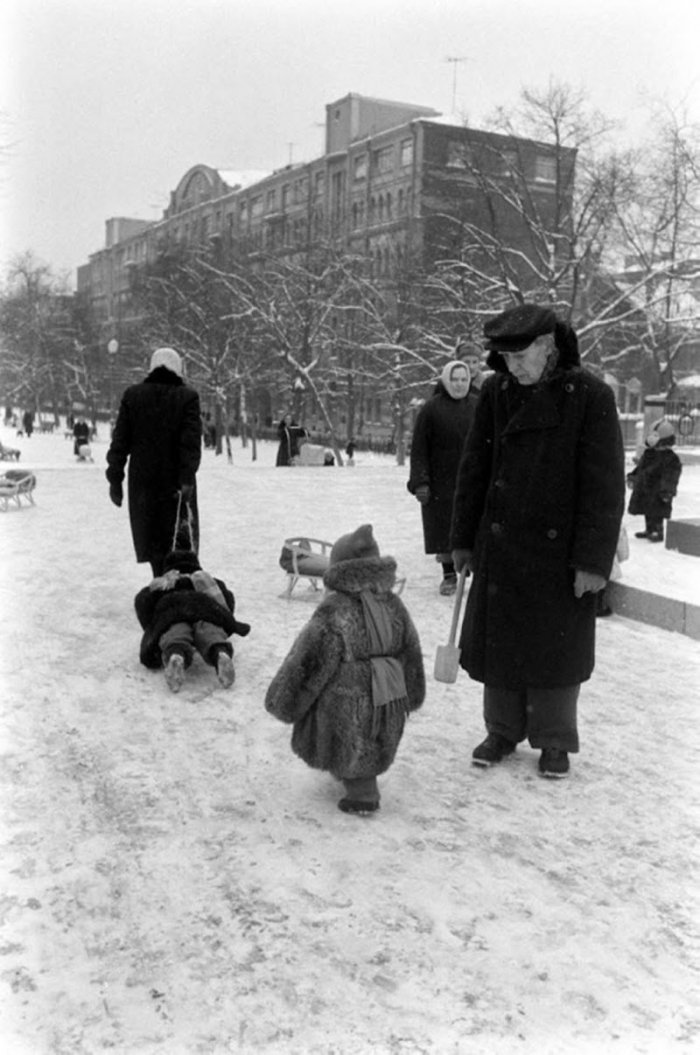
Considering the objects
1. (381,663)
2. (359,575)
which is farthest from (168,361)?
(381,663)

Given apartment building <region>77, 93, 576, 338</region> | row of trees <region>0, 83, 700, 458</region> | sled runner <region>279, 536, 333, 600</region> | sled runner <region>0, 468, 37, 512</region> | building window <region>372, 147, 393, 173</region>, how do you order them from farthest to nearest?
1. building window <region>372, 147, 393, 173</region>
2. apartment building <region>77, 93, 576, 338</region>
3. row of trees <region>0, 83, 700, 458</region>
4. sled runner <region>0, 468, 37, 512</region>
5. sled runner <region>279, 536, 333, 600</region>

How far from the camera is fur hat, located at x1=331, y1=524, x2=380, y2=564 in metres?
3.96

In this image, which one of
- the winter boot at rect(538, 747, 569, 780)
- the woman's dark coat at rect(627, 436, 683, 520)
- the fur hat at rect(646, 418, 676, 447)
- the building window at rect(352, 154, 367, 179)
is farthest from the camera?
the building window at rect(352, 154, 367, 179)

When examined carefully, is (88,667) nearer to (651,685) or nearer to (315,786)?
(315,786)

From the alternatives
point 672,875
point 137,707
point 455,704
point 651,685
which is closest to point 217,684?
point 137,707

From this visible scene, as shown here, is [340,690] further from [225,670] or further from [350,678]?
[225,670]

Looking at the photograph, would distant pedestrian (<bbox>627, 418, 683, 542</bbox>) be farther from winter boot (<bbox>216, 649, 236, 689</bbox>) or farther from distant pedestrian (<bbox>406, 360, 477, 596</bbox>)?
winter boot (<bbox>216, 649, 236, 689</bbox>)

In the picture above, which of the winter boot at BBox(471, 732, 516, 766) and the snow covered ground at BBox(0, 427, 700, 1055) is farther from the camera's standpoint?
the winter boot at BBox(471, 732, 516, 766)

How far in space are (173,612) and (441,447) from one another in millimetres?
2837

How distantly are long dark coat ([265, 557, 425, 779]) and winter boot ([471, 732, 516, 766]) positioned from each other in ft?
2.46

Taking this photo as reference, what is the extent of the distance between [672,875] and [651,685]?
2586mm

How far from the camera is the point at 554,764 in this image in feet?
14.6

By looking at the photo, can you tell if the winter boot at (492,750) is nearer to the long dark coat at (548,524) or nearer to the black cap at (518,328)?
the long dark coat at (548,524)

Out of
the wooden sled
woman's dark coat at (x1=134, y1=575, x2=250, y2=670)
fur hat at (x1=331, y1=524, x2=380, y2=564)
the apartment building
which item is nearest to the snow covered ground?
woman's dark coat at (x1=134, y1=575, x2=250, y2=670)
